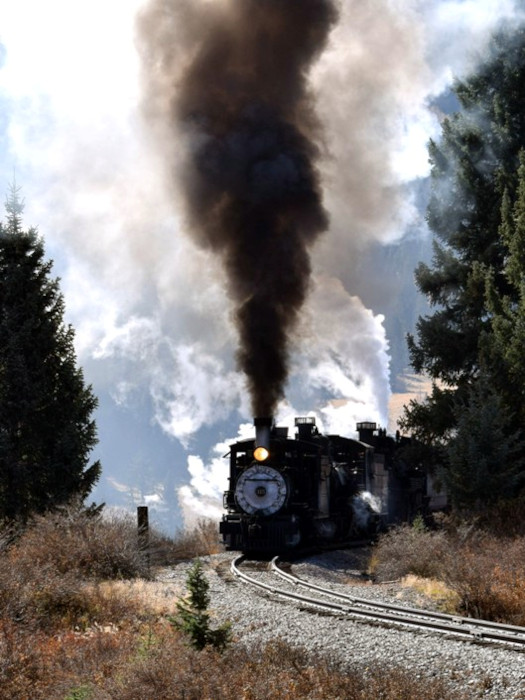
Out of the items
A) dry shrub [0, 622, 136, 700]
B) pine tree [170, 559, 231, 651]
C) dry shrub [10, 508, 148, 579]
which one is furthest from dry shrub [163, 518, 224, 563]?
pine tree [170, 559, 231, 651]

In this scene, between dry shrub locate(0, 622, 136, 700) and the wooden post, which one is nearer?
dry shrub locate(0, 622, 136, 700)

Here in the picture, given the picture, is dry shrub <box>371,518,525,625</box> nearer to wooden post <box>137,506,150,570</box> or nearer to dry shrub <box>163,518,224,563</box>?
wooden post <box>137,506,150,570</box>

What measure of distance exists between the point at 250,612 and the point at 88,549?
450cm

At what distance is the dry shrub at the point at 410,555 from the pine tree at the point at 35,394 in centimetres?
818

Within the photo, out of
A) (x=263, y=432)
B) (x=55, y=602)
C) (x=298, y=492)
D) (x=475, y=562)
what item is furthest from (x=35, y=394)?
(x=475, y=562)

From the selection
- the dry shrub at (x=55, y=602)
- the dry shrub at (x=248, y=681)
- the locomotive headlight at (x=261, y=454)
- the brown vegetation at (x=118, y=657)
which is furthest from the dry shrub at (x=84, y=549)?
the dry shrub at (x=248, y=681)

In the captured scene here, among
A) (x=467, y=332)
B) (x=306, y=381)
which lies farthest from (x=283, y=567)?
(x=306, y=381)

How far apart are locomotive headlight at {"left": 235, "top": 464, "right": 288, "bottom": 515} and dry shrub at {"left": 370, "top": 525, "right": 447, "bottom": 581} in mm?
3582

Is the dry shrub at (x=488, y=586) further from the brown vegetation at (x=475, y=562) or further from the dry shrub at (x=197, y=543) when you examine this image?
the dry shrub at (x=197, y=543)

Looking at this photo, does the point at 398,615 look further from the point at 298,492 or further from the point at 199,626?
the point at 298,492

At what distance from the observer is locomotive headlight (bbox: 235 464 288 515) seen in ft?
64.3

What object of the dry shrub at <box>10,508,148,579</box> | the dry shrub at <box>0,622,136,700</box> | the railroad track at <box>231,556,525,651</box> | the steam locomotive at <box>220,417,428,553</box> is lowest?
the dry shrub at <box>0,622,136,700</box>

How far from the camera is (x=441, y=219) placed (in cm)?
2694

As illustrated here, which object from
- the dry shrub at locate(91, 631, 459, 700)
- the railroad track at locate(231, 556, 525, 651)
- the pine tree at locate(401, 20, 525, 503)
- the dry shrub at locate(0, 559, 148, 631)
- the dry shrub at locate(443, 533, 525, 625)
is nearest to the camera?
the dry shrub at locate(91, 631, 459, 700)
